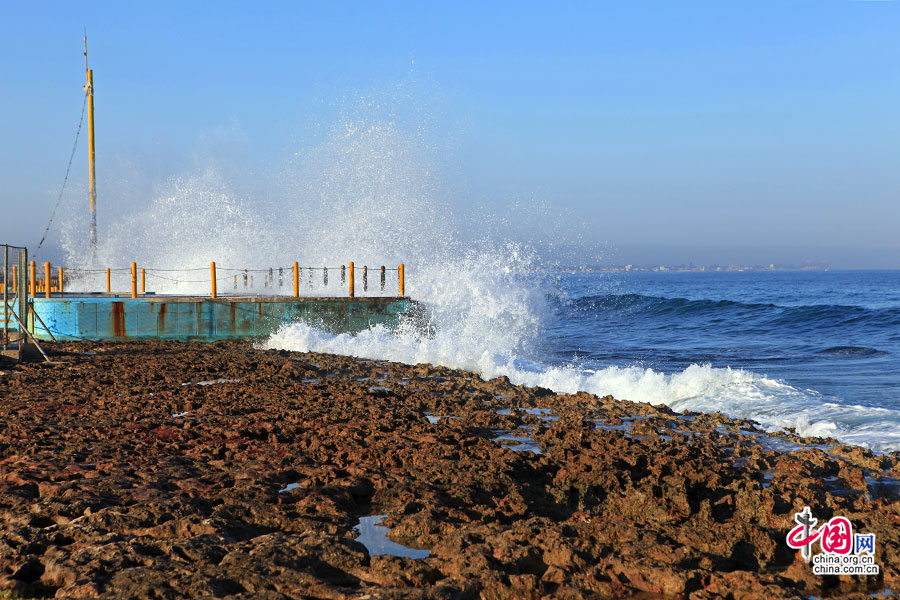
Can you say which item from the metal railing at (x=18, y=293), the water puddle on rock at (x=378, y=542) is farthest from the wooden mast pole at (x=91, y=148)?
the water puddle on rock at (x=378, y=542)

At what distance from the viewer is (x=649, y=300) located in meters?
53.8

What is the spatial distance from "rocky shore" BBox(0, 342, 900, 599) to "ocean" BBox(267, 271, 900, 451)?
253cm

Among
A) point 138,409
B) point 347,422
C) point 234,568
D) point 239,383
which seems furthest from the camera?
point 239,383

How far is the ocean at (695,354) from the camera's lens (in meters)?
12.0

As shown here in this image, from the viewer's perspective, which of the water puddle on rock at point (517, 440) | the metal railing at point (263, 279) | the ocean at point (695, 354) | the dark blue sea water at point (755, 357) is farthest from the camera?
the metal railing at point (263, 279)

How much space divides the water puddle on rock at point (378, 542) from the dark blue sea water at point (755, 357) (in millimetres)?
6719

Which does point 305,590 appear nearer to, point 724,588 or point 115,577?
point 115,577

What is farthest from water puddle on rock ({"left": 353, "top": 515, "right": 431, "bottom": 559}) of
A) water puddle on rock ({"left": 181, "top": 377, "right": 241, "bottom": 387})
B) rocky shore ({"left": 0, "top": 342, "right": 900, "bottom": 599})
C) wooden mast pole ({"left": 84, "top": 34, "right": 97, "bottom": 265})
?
wooden mast pole ({"left": 84, "top": 34, "right": 97, "bottom": 265})

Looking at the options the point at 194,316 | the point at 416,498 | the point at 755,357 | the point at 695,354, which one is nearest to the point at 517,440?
the point at 416,498

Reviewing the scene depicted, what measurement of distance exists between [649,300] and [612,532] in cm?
5061

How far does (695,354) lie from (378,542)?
66.9 feet

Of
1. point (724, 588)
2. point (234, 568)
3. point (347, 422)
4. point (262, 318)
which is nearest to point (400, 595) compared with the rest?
point (234, 568)

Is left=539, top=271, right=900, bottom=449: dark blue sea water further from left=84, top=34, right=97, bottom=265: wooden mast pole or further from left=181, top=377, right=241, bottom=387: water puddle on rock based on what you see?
Result: left=84, top=34, right=97, bottom=265: wooden mast pole

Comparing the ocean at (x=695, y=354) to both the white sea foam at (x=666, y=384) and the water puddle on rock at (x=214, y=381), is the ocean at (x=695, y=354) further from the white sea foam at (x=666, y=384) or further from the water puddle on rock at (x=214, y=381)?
the water puddle on rock at (x=214, y=381)
